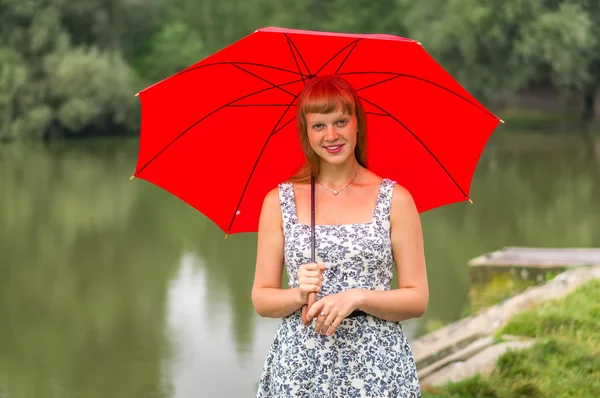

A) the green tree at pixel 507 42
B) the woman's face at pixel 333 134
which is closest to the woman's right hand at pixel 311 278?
the woman's face at pixel 333 134

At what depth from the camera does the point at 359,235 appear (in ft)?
7.69

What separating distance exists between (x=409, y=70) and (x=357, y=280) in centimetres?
72

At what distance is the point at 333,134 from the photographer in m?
2.38

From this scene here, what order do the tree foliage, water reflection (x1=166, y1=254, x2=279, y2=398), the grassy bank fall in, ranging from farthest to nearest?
the tree foliage
water reflection (x1=166, y1=254, x2=279, y2=398)
the grassy bank

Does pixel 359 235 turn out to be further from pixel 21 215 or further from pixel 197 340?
pixel 21 215

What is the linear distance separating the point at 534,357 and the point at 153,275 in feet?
22.8

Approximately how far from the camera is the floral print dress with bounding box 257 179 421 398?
235 centimetres

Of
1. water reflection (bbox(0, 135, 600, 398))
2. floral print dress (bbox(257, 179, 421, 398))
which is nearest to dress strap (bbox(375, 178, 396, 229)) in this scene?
floral print dress (bbox(257, 179, 421, 398))

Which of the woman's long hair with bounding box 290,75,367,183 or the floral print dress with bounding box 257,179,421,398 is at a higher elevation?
the woman's long hair with bounding box 290,75,367,183

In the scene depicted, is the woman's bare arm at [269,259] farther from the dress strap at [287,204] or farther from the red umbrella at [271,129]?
the red umbrella at [271,129]

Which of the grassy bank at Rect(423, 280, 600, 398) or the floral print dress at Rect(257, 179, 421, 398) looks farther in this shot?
the grassy bank at Rect(423, 280, 600, 398)

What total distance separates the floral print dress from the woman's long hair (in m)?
0.10

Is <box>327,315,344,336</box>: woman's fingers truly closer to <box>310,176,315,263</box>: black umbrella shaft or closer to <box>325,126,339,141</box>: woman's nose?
<box>310,176,315,263</box>: black umbrella shaft

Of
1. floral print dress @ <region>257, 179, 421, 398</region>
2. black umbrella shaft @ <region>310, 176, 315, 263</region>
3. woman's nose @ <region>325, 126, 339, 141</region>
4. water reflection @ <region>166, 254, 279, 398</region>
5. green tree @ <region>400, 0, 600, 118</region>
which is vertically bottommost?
water reflection @ <region>166, 254, 279, 398</region>
